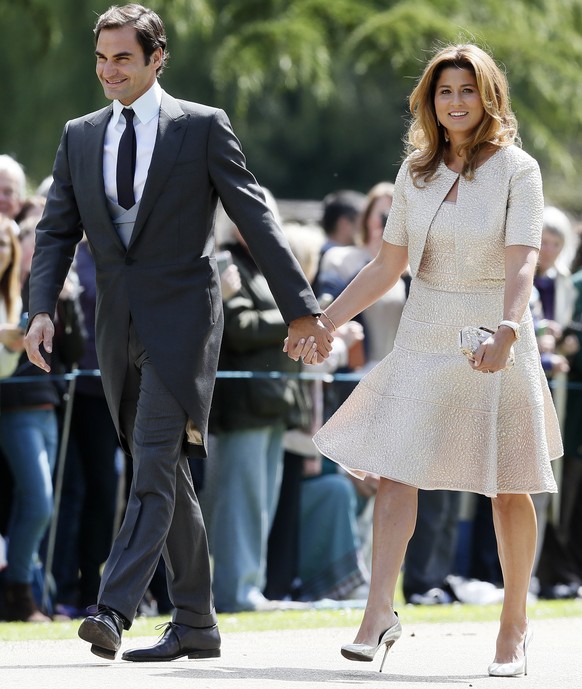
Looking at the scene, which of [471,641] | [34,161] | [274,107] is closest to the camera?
[471,641]


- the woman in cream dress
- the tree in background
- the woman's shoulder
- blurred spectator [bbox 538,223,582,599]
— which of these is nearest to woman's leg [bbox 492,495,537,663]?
the woman in cream dress

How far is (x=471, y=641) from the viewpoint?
21.7 ft

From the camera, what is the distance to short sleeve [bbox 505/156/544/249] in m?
5.51

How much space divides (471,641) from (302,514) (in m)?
2.58

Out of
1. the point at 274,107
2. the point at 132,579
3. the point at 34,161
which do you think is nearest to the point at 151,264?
the point at 132,579

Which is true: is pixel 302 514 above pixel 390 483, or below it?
below

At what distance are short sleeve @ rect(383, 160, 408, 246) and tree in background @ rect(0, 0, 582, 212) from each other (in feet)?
38.1

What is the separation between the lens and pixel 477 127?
18.7 ft

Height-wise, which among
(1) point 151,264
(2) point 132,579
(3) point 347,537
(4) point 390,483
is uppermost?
(1) point 151,264

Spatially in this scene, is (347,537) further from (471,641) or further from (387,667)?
(387,667)

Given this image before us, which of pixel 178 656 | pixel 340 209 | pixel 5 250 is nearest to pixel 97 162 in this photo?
pixel 178 656

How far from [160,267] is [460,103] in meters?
1.18

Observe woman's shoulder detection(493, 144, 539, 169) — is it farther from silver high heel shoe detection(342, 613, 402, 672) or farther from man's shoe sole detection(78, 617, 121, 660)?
man's shoe sole detection(78, 617, 121, 660)

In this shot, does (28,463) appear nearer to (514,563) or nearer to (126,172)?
(126,172)
